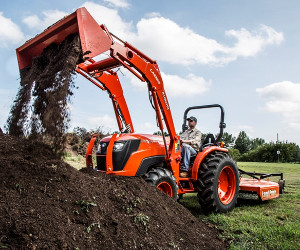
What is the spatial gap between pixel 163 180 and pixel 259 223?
73.8 inches

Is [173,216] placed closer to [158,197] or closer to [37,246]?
[158,197]

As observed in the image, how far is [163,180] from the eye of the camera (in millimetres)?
5055

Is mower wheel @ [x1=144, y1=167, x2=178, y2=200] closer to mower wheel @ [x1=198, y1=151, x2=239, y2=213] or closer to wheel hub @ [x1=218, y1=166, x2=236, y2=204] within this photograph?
mower wheel @ [x1=198, y1=151, x2=239, y2=213]

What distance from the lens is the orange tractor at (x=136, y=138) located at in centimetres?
464

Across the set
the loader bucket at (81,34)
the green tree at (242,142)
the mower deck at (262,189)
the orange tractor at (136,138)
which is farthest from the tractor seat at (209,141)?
the green tree at (242,142)

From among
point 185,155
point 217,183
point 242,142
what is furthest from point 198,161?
point 242,142

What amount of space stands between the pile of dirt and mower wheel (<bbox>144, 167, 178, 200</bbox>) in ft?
1.02

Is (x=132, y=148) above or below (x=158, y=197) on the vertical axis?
above

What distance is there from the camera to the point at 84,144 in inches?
541

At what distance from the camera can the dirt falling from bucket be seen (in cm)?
417

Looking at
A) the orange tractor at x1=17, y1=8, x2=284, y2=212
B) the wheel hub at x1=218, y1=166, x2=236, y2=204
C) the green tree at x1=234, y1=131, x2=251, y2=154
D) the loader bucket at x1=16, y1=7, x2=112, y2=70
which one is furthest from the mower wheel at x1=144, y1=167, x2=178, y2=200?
the green tree at x1=234, y1=131, x2=251, y2=154

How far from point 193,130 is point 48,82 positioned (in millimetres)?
3353

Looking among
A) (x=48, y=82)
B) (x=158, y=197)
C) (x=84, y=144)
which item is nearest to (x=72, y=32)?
(x=48, y=82)

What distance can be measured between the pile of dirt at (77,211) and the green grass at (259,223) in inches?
17.4
